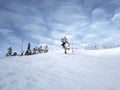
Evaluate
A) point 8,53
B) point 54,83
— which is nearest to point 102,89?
point 54,83

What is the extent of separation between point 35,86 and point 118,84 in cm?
722

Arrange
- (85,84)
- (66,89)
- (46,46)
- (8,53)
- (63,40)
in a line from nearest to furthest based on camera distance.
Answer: (66,89), (85,84), (63,40), (8,53), (46,46)

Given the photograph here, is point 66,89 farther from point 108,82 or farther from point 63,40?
point 63,40

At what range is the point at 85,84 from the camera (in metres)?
11.0

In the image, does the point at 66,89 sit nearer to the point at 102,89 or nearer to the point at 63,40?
the point at 102,89

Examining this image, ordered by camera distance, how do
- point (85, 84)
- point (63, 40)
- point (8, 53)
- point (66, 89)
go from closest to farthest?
point (66, 89)
point (85, 84)
point (63, 40)
point (8, 53)

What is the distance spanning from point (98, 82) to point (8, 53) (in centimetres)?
9580

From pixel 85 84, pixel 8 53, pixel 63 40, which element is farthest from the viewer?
pixel 8 53

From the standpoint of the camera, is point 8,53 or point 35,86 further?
point 8,53

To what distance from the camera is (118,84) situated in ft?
36.5

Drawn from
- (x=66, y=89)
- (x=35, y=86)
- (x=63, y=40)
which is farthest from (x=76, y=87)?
(x=63, y=40)

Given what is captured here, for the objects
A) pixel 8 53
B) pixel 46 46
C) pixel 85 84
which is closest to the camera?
pixel 85 84

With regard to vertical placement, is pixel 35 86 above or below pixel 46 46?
below

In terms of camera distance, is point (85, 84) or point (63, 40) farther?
point (63, 40)
